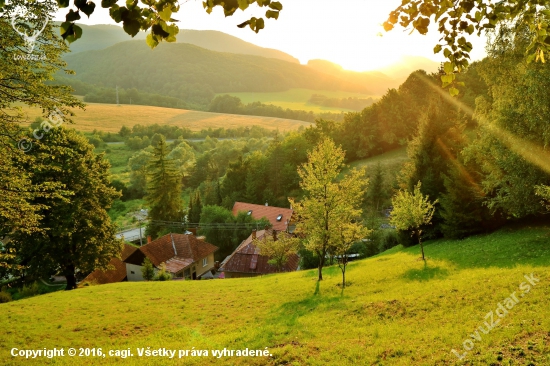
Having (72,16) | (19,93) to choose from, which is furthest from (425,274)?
(19,93)

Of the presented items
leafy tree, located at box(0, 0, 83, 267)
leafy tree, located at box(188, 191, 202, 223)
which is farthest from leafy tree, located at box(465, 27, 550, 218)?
leafy tree, located at box(188, 191, 202, 223)

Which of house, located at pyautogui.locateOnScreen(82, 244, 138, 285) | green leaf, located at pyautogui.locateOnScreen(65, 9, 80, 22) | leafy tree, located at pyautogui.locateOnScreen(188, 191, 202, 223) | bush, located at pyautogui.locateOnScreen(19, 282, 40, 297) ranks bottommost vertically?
house, located at pyautogui.locateOnScreen(82, 244, 138, 285)

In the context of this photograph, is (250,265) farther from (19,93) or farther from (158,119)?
(158,119)

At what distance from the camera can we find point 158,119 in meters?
116

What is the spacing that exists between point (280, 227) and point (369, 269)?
2158 centimetres

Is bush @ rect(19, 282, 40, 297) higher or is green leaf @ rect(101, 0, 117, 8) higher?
green leaf @ rect(101, 0, 117, 8)

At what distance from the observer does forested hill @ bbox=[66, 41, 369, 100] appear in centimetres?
17200

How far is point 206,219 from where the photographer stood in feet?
140

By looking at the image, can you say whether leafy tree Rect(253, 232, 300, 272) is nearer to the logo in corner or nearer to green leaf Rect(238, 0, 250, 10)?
the logo in corner

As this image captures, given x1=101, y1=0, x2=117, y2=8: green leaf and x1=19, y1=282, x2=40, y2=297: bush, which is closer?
x1=101, y1=0, x2=117, y2=8: green leaf

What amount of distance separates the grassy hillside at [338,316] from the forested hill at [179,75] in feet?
529

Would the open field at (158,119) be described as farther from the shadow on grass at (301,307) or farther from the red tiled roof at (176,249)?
the shadow on grass at (301,307)

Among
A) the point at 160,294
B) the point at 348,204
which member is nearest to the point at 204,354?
the point at 160,294

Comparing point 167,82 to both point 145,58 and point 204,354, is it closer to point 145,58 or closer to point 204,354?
point 145,58
